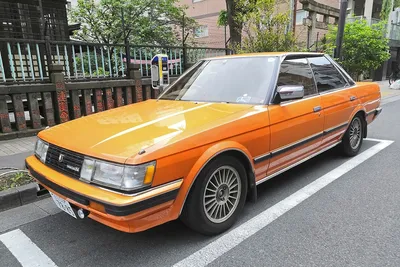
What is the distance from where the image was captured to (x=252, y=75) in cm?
357

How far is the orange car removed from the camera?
230 cm

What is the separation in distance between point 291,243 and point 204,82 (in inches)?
81.2

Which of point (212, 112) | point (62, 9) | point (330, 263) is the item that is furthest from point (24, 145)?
point (62, 9)

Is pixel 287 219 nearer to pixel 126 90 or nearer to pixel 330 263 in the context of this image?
pixel 330 263

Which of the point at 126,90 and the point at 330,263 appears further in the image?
the point at 126,90

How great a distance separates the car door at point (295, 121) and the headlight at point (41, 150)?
2208 mm

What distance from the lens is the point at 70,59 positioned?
706 cm

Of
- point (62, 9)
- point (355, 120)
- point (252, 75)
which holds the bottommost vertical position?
point (355, 120)

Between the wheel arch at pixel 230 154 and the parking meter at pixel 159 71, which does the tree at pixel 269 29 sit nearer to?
the parking meter at pixel 159 71

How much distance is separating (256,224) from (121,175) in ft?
4.81

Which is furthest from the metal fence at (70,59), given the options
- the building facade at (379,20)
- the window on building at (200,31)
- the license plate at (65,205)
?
the building facade at (379,20)

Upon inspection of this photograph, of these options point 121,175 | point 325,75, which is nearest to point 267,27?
point 325,75

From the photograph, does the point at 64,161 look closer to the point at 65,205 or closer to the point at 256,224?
the point at 65,205

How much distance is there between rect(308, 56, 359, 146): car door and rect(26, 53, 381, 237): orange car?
0.02 meters
